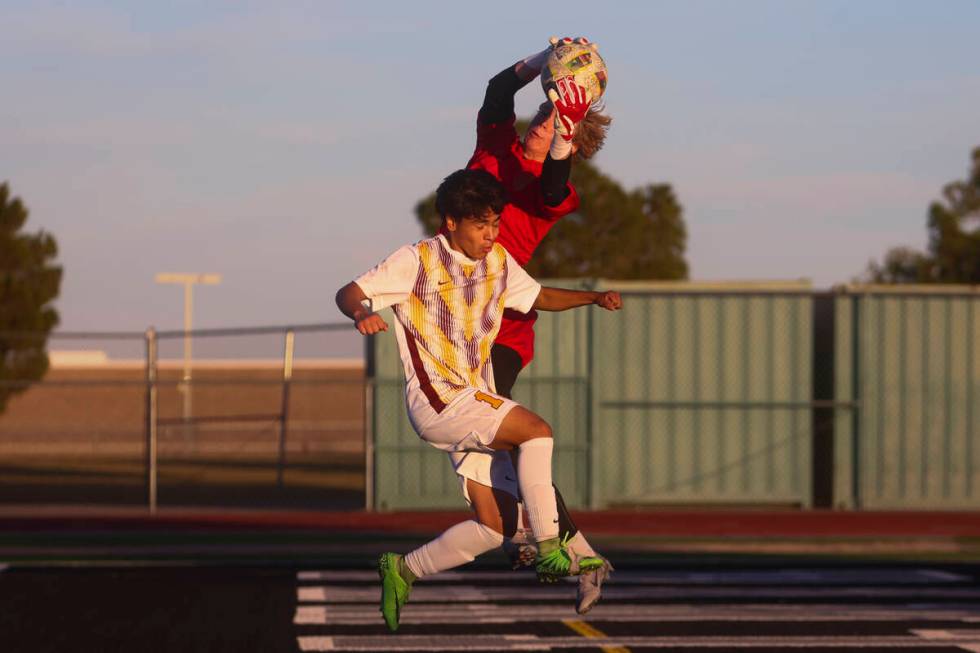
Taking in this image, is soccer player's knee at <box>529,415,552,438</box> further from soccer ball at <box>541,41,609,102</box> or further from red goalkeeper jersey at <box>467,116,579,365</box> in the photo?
soccer ball at <box>541,41,609,102</box>

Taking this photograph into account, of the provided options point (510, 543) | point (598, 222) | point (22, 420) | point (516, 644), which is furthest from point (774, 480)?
point (22, 420)

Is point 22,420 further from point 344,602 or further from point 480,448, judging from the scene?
point 480,448

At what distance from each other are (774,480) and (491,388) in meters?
17.6

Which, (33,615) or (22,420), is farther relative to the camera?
(22,420)

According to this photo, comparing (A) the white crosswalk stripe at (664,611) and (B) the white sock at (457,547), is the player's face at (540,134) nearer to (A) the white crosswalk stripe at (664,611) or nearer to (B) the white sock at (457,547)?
(B) the white sock at (457,547)

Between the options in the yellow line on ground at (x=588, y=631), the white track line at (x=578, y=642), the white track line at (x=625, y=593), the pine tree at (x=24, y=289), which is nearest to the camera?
the yellow line on ground at (x=588, y=631)

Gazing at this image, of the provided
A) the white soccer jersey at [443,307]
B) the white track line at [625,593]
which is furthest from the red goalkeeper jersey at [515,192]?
the white track line at [625,593]

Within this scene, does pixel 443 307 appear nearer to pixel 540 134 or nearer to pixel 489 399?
pixel 489 399

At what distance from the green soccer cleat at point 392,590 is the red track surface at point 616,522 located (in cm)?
1433

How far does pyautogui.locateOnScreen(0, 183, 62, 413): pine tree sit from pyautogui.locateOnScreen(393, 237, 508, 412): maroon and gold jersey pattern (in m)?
31.9

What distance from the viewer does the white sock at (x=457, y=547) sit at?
6961 mm

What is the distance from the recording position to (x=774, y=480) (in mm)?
23906

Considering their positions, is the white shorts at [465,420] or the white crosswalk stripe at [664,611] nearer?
the white shorts at [465,420]

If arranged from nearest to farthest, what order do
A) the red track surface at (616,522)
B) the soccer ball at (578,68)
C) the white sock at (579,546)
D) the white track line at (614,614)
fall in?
the soccer ball at (578,68), the white sock at (579,546), the white track line at (614,614), the red track surface at (616,522)
